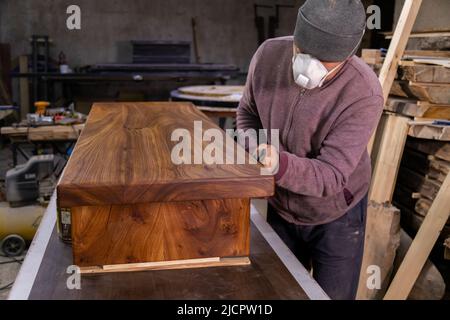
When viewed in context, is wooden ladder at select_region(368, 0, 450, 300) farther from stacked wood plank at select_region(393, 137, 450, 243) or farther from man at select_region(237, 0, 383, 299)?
man at select_region(237, 0, 383, 299)

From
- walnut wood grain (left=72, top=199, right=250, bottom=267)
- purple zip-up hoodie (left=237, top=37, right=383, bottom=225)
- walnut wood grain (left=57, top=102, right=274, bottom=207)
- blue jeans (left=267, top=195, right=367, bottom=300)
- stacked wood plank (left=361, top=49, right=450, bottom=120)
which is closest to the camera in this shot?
walnut wood grain (left=57, top=102, right=274, bottom=207)

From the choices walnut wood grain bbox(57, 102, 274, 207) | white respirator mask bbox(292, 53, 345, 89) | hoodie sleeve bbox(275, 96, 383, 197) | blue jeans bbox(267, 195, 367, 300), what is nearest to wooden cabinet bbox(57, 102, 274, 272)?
walnut wood grain bbox(57, 102, 274, 207)

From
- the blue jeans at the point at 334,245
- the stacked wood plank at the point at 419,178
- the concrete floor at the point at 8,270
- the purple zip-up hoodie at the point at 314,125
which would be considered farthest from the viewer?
the concrete floor at the point at 8,270

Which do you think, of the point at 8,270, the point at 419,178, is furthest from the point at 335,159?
the point at 8,270

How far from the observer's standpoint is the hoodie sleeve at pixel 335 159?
1.43 meters

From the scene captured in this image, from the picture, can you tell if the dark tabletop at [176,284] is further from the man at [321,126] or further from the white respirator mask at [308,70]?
the white respirator mask at [308,70]

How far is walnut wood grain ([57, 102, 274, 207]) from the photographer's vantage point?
3.62ft

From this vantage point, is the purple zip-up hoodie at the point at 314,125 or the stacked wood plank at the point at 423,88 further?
the stacked wood plank at the point at 423,88

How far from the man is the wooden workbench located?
10.6 inches

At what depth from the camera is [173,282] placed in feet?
4.08

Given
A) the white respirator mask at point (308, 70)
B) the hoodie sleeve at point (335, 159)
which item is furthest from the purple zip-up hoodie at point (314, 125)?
the white respirator mask at point (308, 70)

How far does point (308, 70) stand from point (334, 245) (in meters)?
0.70

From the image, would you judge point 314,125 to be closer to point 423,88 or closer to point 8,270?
point 423,88
